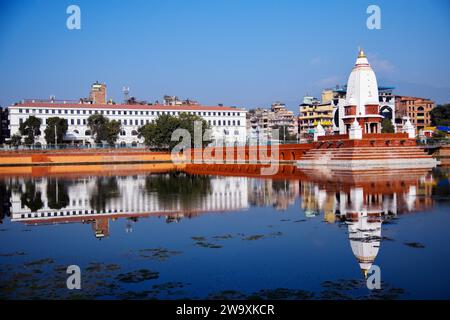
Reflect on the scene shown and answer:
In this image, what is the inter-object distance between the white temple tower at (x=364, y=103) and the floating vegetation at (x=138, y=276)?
4045 centimetres

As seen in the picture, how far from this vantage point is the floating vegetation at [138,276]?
33.9 feet

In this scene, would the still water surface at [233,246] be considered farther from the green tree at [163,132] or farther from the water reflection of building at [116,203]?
the green tree at [163,132]

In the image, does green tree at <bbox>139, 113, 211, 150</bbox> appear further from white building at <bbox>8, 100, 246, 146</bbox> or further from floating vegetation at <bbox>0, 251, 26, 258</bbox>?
floating vegetation at <bbox>0, 251, 26, 258</bbox>

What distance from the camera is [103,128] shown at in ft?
287

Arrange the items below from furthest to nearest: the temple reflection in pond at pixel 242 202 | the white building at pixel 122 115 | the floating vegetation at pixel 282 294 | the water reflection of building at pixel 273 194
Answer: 1. the white building at pixel 122 115
2. the water reflection of building at pixel 273 194
3. the temple reflection in pond at pixel 242 202
4. the floating vegetation at pixel 282 294

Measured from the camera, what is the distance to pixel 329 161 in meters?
46.2

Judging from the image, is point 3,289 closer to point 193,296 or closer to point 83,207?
point 193,296

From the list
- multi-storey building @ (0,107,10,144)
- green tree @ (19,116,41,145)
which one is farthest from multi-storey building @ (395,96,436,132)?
multi-storey building @ (0,107,10,144)

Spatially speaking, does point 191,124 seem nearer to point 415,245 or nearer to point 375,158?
point 375,158

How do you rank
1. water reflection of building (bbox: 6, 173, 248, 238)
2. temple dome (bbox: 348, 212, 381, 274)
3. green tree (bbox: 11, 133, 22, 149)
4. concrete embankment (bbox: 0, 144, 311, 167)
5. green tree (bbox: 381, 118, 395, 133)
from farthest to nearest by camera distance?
green tree (bbox: 11, 133, 22, 149), green tree (bbox: 381, 118, 395, 133), concrete embankment (bbox: 0, 144, 311, 167), water reflection of building (bbox: 6, 173, 248, 238), temple dome (bbox: 348, 212, 381, 274)

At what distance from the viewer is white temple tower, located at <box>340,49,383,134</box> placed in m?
48.9

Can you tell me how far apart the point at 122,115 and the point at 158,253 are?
86575 mm

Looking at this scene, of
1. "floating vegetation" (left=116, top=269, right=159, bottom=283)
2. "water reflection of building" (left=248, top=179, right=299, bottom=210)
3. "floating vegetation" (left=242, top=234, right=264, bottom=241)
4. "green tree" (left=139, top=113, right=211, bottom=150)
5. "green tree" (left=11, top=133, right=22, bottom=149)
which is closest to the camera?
"floating vegetation" (left=116, top=269, right=159, bottom=283)

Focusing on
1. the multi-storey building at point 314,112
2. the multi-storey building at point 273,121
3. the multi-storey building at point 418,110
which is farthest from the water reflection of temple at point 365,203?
the multi-storey building at point 273,121
